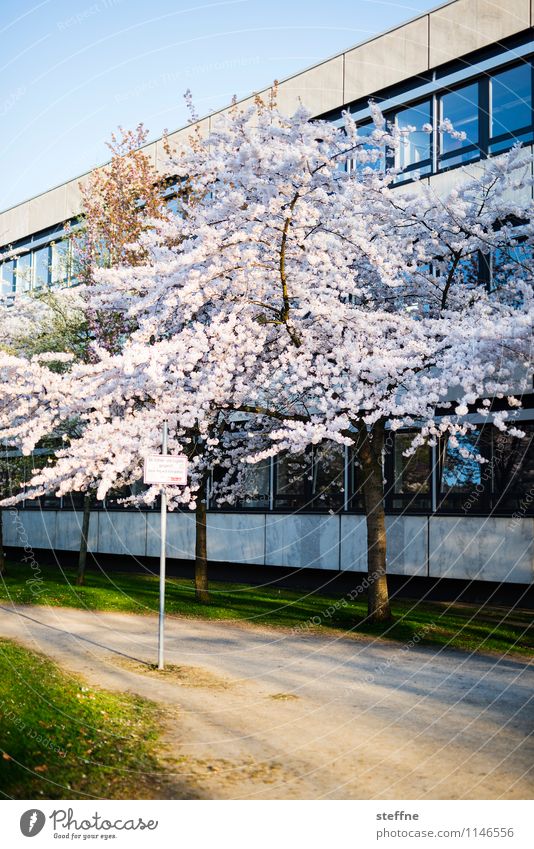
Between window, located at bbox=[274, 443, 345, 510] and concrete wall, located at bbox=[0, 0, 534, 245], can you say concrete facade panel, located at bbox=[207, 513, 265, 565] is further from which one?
concrete wall, located at bbox=[0, 0, 534, 245]

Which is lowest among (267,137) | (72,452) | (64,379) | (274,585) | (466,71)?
(274,585)

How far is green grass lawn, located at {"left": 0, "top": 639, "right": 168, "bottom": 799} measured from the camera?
6617 millimetres

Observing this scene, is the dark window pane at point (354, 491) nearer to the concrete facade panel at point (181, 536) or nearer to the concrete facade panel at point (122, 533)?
the concrete facade panel at point (181, 536)

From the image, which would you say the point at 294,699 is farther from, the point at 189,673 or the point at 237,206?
the point at 237,206

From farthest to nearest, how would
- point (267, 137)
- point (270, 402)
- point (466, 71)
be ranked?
1. point (466, 71)
2. point (270, 402)
3. point (267, 137)

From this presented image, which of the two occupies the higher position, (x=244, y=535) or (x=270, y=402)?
(x=270, y=402)

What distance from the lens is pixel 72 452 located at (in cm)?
1295

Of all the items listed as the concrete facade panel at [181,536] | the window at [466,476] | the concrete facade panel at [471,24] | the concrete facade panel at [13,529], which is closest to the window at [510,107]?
the concrete facade panel at [471,24]

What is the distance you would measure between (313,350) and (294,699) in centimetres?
577

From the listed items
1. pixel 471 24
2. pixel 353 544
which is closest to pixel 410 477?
pixel 353 544

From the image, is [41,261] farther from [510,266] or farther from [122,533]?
[510,266]

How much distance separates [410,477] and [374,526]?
257 inches

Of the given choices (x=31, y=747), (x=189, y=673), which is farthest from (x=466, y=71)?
(x=31, y=747)

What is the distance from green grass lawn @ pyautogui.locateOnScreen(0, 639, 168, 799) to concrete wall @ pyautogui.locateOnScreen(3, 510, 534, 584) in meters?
12.1
